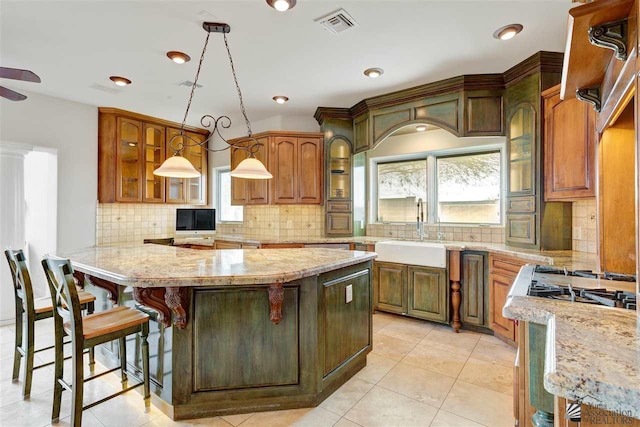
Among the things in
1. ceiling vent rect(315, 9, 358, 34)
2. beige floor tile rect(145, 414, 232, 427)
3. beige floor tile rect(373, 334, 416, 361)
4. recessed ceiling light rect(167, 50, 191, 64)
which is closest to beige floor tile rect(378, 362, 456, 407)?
beige floor tile rect(373, 334, 416, 361)

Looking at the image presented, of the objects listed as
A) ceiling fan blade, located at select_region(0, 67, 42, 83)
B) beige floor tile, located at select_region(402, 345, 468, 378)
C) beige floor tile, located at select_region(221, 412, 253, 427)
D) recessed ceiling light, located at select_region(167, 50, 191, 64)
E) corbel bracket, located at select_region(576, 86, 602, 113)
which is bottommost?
beige floor tile, located at select_region(402, 345, 468, 378)

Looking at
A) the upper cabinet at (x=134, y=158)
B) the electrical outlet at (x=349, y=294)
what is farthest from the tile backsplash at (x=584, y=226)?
the upper cabinet at (x=134, y=158)

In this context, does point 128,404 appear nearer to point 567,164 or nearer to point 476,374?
point 476,374

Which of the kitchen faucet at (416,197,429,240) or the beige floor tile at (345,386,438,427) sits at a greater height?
the kitchen faucet at (416,197,429,240)

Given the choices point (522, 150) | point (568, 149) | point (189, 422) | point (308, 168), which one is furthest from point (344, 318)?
point (308, 168)

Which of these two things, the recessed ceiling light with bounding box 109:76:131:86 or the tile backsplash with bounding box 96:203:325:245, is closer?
the recessed ceiling light with bounding box 109:76:131:86

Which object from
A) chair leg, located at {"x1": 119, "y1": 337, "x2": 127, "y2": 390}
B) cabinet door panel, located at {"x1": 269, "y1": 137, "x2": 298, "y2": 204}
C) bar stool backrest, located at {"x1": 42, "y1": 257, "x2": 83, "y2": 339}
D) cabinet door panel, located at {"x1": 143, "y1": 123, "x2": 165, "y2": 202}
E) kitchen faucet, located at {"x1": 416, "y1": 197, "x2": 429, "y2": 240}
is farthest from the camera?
cabinet door panel, located at {"x1": 143, "y1": 123, "x2": 165, "y2": 202}

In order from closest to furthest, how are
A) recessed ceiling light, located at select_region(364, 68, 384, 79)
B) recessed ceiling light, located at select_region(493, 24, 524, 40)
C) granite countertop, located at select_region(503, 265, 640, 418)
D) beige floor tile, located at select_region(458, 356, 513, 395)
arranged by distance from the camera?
1. granite countertop, located at select_region(503, 265, 640, 418)
2. beige floor tile, located at select_region(458, 356, 513, 395)
3. recessed ceiling light, located at select_region(493, 24, 524, 40)
4. recessed ceiling light, located at select_region(364, 68, 384, 79)

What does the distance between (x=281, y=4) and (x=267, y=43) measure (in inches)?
23.7

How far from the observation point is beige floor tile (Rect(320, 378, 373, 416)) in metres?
2.09

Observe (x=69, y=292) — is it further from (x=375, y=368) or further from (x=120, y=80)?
(x=120, y=80)

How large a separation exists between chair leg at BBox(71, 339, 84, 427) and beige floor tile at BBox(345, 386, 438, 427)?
150 centimetres

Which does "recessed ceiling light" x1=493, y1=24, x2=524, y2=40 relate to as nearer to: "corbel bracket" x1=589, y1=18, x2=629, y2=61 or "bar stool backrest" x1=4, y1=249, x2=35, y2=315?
"corbel bracket" x1=589, y1=18, x2=629, y2=61

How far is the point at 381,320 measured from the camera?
3801mm
